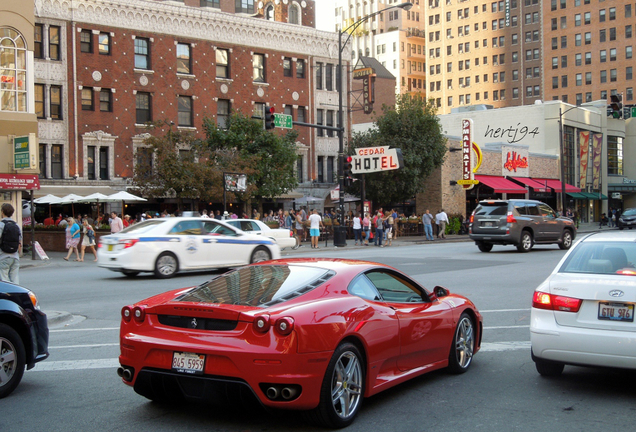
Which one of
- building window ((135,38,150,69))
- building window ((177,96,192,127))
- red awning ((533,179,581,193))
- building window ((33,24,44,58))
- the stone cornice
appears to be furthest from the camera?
red awning ((533,179,581,193))

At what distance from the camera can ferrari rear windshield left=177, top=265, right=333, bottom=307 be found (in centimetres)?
541

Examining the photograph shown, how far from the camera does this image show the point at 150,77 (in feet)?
137

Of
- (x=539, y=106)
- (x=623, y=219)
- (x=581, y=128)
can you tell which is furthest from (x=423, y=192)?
(x=581, y=128)

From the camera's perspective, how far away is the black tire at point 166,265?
16844 millimetres

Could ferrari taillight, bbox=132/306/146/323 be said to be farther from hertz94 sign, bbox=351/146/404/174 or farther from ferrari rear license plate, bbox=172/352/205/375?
hertz94 sign, bbox=351/146/404/174

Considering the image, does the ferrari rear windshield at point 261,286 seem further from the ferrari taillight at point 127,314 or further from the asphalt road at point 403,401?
the asphalt road at point 403,401

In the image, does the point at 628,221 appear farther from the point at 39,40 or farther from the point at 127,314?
the point at 127,314

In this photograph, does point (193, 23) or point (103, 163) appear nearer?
point (103, 163)

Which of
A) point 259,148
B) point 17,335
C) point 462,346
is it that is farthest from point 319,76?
point 17,335

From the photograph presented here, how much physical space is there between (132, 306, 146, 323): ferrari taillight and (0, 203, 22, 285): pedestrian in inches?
263

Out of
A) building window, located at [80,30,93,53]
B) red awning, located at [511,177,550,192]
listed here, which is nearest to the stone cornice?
building window, located at [80,30,93,53]

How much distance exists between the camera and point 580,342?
611 cm

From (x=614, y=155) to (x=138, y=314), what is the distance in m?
75.7

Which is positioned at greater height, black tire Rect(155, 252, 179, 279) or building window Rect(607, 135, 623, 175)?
building window Rect(607, 135, 623, 175)
